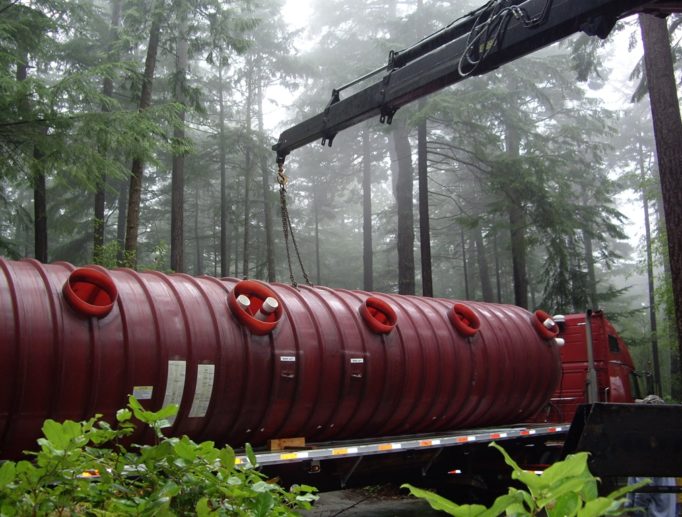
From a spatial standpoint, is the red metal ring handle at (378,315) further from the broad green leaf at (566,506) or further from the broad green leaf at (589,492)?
the broad green leaf at (566,506)

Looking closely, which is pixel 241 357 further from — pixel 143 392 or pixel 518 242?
pixel 518 242

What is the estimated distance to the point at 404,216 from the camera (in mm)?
24469

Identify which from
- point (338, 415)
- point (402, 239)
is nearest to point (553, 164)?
point (402, 239)

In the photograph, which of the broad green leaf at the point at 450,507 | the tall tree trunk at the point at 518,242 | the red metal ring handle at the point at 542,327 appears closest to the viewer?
the broad green leaf at the point at 450,507

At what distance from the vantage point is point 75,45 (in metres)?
23.1

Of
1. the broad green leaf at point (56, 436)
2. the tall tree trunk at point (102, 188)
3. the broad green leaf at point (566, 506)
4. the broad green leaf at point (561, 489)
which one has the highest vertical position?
the tall tree trunk at point (102, 188)

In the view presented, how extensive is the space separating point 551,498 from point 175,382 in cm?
576

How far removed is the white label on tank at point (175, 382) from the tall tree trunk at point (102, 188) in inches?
320

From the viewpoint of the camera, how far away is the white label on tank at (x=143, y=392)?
6.51 metres

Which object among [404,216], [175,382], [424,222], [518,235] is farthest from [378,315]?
[518,235]

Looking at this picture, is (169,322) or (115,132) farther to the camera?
(115,132)

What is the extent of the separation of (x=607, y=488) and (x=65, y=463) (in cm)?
483

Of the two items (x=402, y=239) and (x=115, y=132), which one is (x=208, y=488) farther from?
(x=402, y=239)

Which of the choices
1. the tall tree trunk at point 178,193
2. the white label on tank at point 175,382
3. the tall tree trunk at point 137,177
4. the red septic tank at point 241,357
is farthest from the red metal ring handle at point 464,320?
the tall tree trunk at point 178,193
